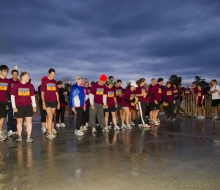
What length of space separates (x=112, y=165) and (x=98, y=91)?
5.48 m

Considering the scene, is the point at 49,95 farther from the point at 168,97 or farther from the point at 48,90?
the point at 168,97

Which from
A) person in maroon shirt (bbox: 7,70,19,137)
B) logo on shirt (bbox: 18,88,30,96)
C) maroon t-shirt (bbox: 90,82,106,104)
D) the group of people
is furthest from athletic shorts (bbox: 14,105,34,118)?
maroon t-shirt (bbox: 90,82,106,104)

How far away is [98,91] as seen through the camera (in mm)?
10289

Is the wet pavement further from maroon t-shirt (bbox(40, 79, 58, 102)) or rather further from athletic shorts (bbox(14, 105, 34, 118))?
maroon t-shirt (bbox(40, 79, 58, 102))

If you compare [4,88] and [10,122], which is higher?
[4,88]

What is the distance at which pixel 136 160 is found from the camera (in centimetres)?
538

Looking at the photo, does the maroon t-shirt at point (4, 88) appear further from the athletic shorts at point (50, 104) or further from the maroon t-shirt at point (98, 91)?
the maroon t-shirt at point (98, 91)

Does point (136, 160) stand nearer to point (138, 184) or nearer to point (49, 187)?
point (138, 184)

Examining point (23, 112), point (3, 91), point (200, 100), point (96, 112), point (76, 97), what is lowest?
point (96, 112)

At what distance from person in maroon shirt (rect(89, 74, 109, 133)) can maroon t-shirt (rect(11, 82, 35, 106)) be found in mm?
2767

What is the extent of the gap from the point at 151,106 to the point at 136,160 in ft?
24.9

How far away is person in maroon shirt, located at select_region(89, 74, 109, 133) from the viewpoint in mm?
10227

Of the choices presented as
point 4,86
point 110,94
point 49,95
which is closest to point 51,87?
point 49,95

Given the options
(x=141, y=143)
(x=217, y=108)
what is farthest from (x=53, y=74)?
A: (x=217, y=108)
